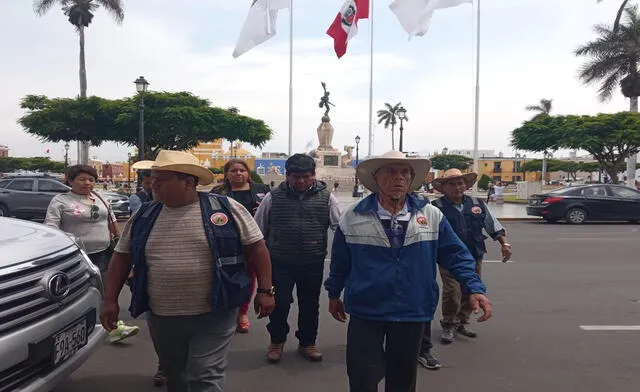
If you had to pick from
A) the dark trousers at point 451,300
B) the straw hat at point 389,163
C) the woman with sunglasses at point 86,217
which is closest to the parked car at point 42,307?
the woman with sunglasses at point 86,217

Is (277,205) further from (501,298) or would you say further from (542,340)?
(501,298)

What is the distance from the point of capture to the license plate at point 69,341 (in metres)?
2.68

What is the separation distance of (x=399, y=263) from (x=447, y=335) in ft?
7.69

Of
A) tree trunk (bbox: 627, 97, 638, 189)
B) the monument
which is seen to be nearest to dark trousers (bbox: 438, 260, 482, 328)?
tree trunk (bbox: 627, 97, 638, 189)

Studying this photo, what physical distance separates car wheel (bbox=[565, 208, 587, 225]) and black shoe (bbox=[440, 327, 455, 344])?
13.6 meters

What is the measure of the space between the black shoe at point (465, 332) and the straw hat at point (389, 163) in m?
2.38

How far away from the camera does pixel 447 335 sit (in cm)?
476

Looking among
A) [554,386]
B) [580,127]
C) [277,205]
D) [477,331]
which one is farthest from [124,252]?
[580,127]

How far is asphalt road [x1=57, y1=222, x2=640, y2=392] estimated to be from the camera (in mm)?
3795

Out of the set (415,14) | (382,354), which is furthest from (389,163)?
(415,14)

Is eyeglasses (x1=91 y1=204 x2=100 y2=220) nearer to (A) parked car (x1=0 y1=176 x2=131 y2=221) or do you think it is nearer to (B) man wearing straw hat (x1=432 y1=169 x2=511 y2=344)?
(B) man wearing straw hat (x1=432 y1=169 x2=511 y2=344)

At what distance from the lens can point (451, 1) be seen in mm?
11383

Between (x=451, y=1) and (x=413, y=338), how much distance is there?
10.3 meters

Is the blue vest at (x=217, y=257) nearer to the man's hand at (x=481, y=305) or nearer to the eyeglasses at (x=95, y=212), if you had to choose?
the man's hand at (x=481, y=305)
